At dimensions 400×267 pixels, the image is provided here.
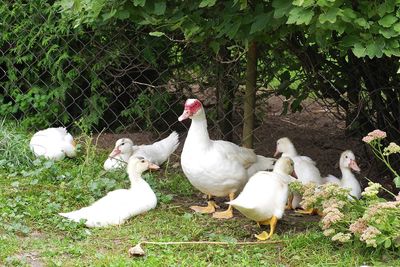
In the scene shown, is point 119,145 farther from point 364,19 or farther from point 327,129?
point 364,19

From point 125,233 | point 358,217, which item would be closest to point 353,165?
point 358,217

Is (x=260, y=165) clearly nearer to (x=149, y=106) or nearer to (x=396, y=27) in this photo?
(x=149, y=106)

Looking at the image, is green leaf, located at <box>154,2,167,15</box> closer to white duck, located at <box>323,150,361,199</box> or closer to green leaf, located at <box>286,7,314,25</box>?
green leaf, located at <box>286,7,314,25</box>

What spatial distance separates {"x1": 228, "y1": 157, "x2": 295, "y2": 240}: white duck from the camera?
459 cm

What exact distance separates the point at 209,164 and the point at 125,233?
0.74m

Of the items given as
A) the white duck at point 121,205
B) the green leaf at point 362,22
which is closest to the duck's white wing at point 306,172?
the white duck at point 121,205

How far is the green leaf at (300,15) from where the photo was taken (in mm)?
4009

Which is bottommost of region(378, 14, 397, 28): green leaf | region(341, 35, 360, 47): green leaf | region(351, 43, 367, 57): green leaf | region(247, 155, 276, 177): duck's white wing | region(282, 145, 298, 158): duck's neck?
region(247, 155, 276, 177): duck's white wing

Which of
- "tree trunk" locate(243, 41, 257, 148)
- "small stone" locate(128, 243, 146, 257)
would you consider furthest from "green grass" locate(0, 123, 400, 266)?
"tree trunk" locate(243, 41, 257, 148)

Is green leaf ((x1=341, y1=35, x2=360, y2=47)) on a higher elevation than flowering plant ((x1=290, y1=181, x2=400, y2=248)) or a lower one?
higher

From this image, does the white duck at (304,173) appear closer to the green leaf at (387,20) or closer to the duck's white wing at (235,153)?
the duck's white wing at (235,153)

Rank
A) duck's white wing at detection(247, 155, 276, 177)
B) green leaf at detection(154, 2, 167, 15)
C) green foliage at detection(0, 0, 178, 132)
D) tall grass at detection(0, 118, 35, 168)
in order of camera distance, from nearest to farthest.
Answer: green leaf at detection(154, 2, 167, 15) → duck's white wing at detection(247, 155, 276, 177) → tall grass at detection(0, 118, 35, 168) → green foliage at detection(0, 0, 178, 132)

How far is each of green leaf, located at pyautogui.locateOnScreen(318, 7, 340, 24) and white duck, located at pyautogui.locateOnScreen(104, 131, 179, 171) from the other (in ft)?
7.73

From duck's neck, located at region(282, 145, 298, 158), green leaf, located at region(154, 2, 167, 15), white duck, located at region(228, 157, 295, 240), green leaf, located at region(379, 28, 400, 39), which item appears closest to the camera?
green leaf, located at region(379, 28, 400, 39)
